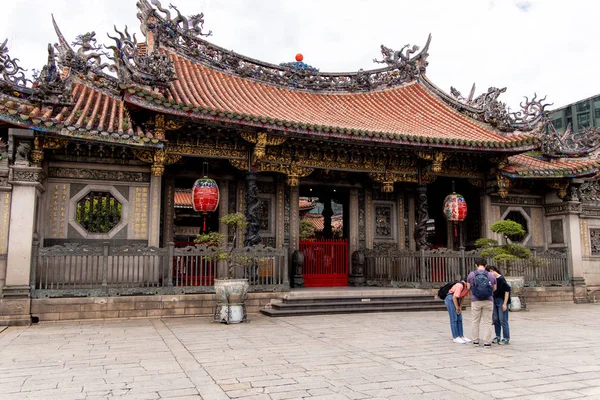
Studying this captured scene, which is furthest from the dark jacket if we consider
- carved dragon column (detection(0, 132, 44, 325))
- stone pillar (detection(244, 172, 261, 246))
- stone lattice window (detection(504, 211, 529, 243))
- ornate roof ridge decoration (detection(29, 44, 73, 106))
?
ornate roof ridge decoration (detection(29, 44, 73, 106))

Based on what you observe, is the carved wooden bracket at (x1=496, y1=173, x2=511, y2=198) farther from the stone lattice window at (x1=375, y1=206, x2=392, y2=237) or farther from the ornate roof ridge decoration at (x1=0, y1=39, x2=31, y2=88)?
the ornate roof ridge decoration at (x1=0, y1=39, x2=31, y2=88)

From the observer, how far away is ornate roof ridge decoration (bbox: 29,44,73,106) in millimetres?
10297

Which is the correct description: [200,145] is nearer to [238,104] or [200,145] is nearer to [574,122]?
[238,104]

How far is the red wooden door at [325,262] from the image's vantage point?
1423 cm

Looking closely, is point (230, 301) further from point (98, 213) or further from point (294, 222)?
point (294, 222)

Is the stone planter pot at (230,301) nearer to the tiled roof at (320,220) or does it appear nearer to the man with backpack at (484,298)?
the man with backpack at (484,298)

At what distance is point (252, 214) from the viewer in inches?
470

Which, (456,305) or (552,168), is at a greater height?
(552,168)

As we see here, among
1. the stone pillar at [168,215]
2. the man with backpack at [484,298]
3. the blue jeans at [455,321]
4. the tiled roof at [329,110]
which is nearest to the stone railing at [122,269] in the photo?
the stone pillar at [168,215]

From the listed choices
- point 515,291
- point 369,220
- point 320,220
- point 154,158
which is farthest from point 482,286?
point 320,220

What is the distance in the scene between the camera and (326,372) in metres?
5.42

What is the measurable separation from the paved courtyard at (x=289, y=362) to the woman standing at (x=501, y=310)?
0.28 meters

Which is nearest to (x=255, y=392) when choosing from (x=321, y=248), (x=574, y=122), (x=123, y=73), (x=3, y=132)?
(x=123, y=73)

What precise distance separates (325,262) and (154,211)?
213 inches
